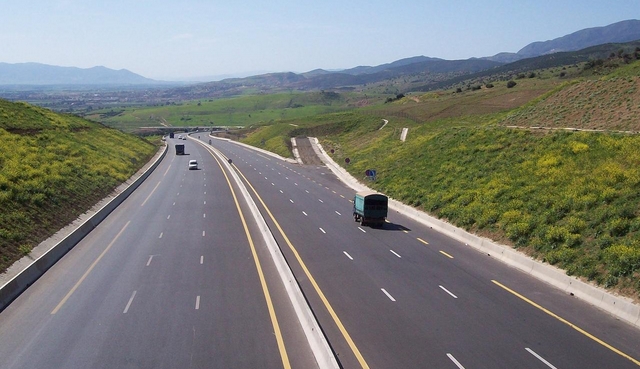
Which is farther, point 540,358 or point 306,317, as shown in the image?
point 306,317

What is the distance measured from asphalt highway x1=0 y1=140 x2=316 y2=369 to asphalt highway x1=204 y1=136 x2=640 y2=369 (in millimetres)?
2042

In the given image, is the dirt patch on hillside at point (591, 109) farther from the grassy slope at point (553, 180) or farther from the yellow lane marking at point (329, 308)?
the yellow lane marking at point (329, 308)

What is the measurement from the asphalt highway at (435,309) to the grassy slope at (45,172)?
14.4m

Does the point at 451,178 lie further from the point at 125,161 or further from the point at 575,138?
Answer: the point at 125,161

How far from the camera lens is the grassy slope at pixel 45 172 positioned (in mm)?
31438

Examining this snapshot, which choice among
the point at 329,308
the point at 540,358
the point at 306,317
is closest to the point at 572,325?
the point at 540,358

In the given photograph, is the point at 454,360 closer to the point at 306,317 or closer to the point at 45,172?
the point at 306,317

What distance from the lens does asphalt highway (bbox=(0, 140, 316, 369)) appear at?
16.6 metres

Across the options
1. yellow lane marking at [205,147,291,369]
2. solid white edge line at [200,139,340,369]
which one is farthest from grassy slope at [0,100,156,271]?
solid white edge line at [200,139,340,369]

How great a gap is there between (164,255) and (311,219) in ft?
45.5

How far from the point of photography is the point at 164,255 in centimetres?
2972

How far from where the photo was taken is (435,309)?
2088 cm

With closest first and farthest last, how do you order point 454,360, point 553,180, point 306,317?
point 454,360 → point 306,317 → point 553,180

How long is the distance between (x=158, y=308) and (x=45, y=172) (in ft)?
96.3
